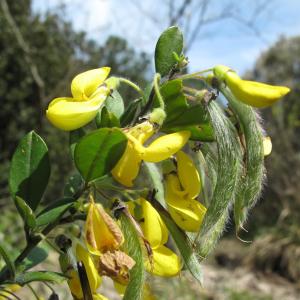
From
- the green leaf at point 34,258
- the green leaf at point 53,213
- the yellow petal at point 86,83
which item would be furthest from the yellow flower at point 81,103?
the green leaf at point 34,258

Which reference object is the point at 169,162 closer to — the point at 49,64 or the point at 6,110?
the point at 6,110

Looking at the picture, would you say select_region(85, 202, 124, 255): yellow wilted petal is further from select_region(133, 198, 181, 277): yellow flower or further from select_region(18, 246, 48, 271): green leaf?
select_region(18, 246, 48, 271): green leaf

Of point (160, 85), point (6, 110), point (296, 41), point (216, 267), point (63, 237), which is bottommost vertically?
point (216, 267)

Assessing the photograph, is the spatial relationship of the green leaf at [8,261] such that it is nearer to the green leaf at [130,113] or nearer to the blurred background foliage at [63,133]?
the green leaf at [130,113]

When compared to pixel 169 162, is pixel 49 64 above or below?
below

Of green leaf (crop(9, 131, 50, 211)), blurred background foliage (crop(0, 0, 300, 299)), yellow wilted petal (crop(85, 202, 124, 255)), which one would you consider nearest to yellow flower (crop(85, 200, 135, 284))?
yellow wilted petal (crop(85, 202, 124, 255))

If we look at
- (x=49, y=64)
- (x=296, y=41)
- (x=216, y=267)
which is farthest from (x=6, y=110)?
(x=296, y=41)
